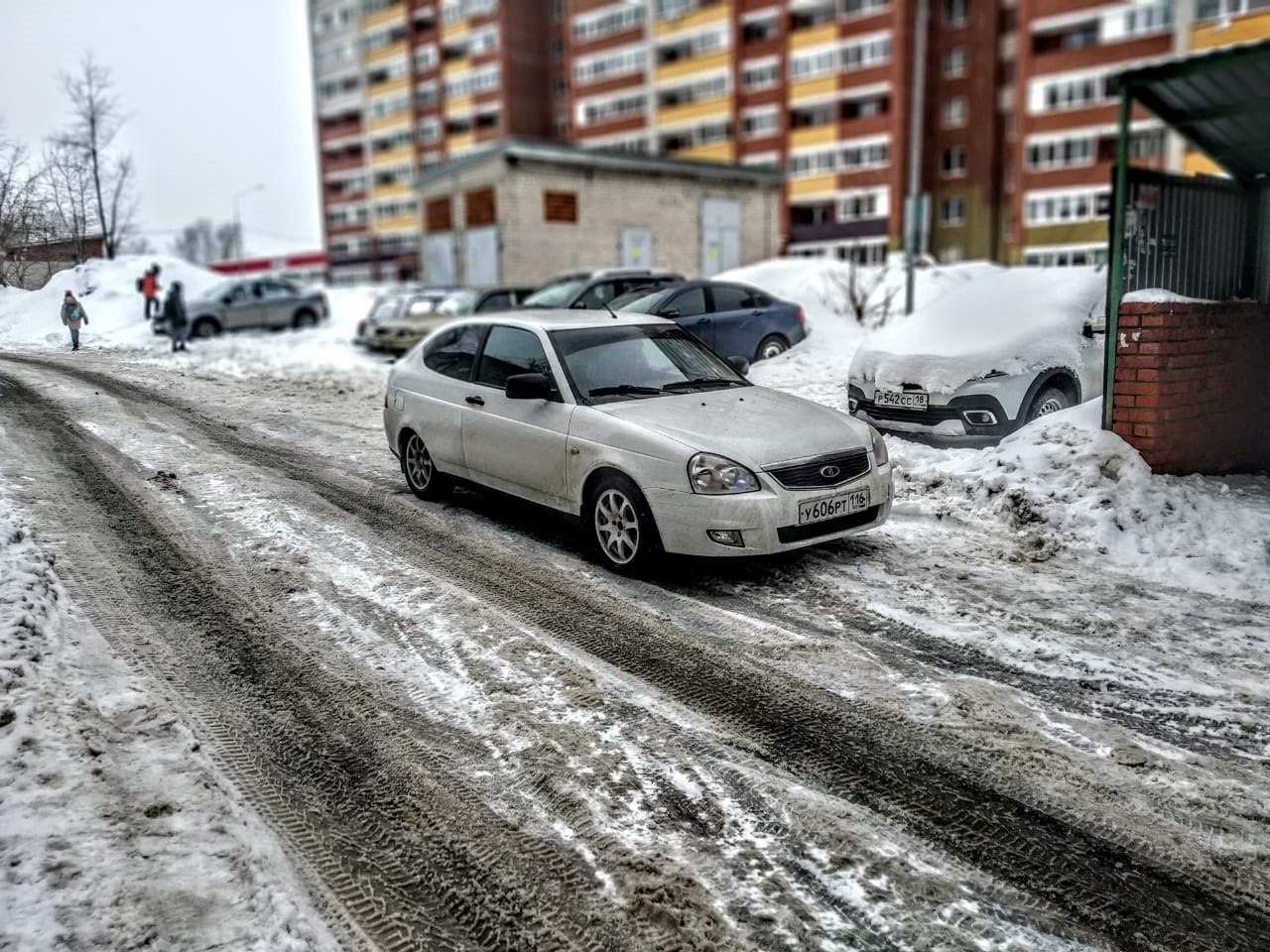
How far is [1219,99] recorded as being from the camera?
7.53 m

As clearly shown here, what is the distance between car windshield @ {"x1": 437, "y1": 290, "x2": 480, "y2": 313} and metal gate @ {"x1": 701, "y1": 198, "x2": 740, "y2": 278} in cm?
1066

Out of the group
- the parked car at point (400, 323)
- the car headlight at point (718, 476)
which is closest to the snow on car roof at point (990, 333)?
the car headlight at point (718, 476)

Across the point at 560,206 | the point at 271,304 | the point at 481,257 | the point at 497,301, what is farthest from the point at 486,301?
the point at 560,206

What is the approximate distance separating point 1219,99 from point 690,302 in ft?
22.7

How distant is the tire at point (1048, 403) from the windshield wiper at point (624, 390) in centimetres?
417

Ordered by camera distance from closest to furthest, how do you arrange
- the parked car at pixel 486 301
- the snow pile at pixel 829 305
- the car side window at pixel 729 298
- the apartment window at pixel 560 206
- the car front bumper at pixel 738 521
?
the car front bumper at pixel 738 521
the snow pile at pixel 829 305
the car side window at pixel 729 298
the parked car at pixel 486 301
the apartment window at pixel 560 206

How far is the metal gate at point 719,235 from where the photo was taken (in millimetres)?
29953

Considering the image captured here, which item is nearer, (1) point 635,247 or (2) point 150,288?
(2) point 150,288

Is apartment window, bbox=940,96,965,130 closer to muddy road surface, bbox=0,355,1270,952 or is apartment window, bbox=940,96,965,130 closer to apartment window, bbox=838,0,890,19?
apartment window, bbox=838,0,890,19

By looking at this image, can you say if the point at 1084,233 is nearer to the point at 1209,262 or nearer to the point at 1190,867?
the point at 1209,262

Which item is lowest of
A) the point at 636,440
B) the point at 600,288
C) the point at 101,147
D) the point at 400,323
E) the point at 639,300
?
the point at 636,440

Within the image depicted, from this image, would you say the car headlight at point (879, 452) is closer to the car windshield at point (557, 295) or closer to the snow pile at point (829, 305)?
the snow pile at point (829, 305)

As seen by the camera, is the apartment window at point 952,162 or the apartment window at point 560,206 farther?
the apartment window at point 952,162

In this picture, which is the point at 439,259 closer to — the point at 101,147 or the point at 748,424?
the point at 101,147
